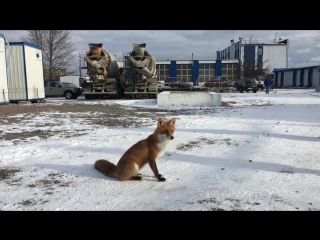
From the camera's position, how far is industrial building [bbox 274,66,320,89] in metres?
51.2

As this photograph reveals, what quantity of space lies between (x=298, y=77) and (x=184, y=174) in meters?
61.9

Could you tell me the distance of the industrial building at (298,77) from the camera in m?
51.2

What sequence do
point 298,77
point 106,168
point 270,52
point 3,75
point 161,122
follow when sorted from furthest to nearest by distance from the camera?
A: point 270,52, point 298,77, point 3,75, point 106,168, point 161,122

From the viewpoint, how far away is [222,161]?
18.7 ft

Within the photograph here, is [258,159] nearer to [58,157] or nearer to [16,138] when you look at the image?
[58,157]

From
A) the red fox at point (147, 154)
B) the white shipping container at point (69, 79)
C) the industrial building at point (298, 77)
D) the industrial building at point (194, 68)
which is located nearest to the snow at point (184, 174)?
the red fox at point (147, 154)

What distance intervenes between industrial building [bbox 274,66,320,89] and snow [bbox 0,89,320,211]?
50140 millimetres

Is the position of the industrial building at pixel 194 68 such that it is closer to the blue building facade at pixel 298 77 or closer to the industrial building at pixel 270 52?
the industrial building at pixel 270 52

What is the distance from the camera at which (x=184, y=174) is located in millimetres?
4934

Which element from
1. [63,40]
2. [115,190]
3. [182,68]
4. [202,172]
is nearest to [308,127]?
[202,172]

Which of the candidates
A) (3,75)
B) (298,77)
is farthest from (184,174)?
(298,77)

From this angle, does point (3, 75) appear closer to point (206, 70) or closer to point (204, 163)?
point (204, 163)

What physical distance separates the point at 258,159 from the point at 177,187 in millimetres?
2461

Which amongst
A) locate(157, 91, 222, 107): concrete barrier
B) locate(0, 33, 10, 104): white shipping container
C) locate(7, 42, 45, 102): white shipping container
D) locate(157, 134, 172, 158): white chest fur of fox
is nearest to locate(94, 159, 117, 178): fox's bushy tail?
locate(157, 134, 172, 158): white chest fur of fox
